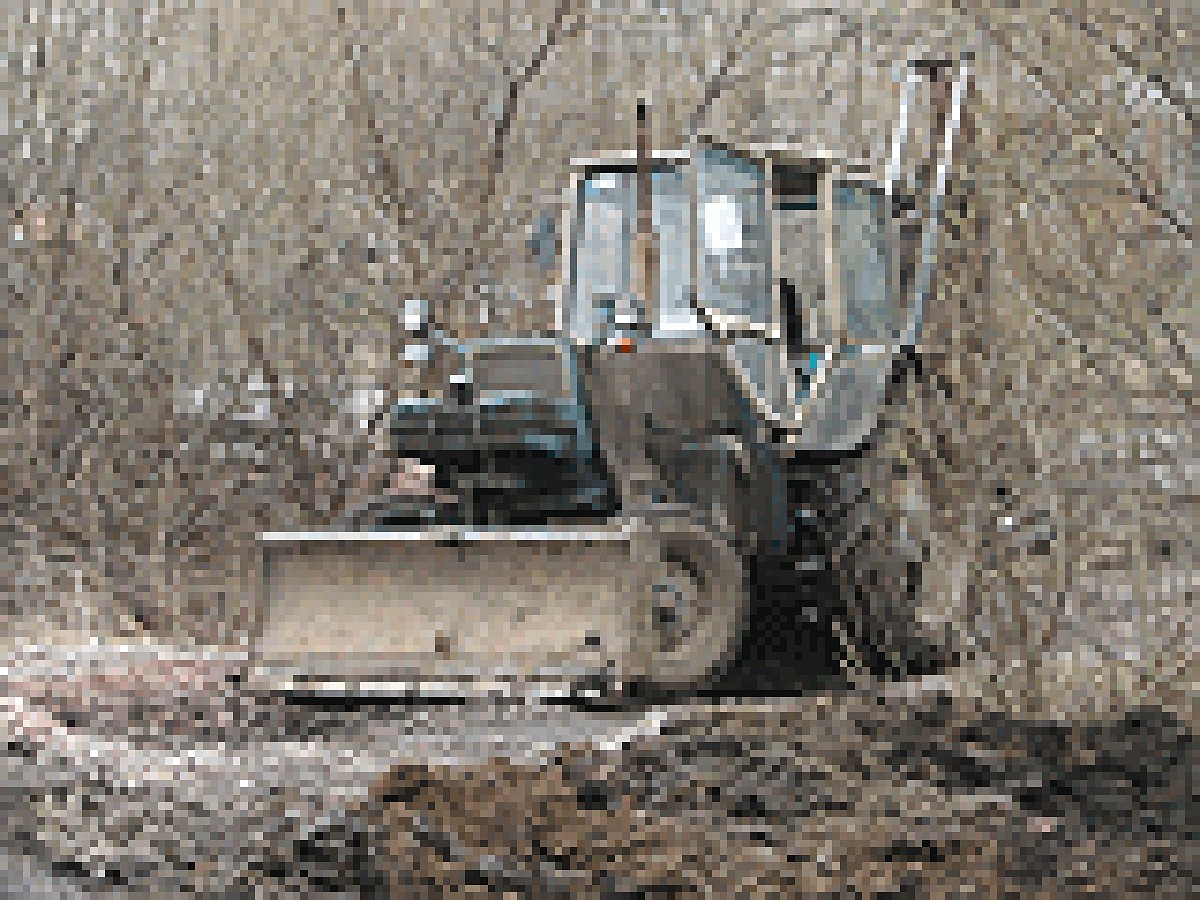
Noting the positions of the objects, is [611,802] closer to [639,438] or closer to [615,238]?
[639,438]

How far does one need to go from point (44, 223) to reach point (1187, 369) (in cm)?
905

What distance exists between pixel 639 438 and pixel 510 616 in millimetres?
1253

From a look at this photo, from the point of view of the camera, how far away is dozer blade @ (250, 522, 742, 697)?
319 inches

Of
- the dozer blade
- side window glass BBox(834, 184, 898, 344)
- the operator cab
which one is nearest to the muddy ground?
the dozer blade

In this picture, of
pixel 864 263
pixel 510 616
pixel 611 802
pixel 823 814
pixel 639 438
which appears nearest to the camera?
pixel 823 814

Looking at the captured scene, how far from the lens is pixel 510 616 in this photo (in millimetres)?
8211

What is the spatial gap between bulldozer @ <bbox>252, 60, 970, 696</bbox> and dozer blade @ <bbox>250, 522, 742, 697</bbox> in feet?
0.03

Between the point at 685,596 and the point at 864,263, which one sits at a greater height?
the point at 864,263

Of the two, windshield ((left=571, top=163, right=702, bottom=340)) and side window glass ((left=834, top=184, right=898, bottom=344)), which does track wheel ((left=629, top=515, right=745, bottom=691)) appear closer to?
Result: windshield ((left=571, top=163, right=702, bottom=340))

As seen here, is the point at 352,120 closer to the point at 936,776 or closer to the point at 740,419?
the point at 740,419

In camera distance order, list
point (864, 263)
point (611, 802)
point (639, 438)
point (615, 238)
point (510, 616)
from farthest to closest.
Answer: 1. point (615, 238)
2. point (864, 263)
3. point (639, 438)
4. point (510, 616)
5. point (611, 802)

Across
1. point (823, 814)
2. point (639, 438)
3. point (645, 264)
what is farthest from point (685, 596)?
point (823, 814)

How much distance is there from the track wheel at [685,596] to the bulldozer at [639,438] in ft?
0.03

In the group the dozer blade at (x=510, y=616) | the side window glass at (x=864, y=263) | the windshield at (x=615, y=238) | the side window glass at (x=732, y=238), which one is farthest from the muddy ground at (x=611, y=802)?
the windshield at (x=615, y=238)
